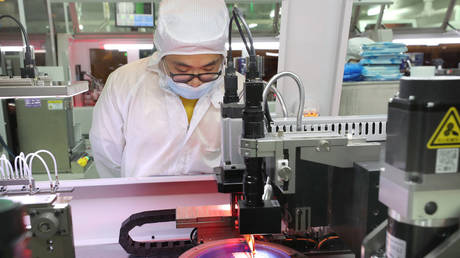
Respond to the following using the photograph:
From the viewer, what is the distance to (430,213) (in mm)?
559

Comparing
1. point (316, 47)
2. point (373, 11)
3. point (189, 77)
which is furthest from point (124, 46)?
point (373, 11)

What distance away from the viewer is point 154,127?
2.10 m

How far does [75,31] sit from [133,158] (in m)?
2.50

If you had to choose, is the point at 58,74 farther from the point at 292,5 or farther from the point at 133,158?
the point at 292,5

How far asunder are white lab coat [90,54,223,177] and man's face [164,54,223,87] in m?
0.18

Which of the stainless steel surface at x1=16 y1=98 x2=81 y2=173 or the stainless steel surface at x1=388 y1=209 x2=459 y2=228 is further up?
the stainless steel surface at x1=388 y1=209 x2=459 y2=228

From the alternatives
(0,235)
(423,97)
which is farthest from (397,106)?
(0,235)

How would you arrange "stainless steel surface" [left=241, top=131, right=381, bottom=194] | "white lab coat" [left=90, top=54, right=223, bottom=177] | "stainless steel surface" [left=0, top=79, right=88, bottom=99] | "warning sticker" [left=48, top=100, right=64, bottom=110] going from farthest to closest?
1. "warning sticker" [left=48, top=100, right=64, bottom=110]
2. "white lab coat" [left=90, top=54, right=223, bottom=177]
3. "stainless steel surface" [left=0, top=79, right=88, bottom=99]
4. "stainless steel surface" [left=241, top=131, right=381, bottom=194]

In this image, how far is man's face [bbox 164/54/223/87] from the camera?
1858mm

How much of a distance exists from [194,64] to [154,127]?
0.47 metres

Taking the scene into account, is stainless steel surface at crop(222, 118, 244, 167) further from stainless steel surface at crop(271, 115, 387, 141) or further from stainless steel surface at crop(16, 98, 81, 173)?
stainless steel surface at crop(16, 98, 81, 173)

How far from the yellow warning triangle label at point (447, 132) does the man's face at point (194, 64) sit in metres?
1.46

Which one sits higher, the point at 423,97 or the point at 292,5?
the point at 292,5

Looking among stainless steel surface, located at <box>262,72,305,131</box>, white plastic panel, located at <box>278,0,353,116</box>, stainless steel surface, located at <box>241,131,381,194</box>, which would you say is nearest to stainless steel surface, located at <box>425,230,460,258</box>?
stainless steel surface, located at <box>241,131,381,194</box>
